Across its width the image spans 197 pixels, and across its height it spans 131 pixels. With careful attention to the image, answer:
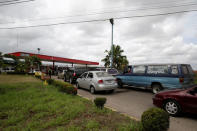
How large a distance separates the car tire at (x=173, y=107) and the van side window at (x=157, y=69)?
Result: 3.64 metres

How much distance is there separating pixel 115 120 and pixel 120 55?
99.3 feet

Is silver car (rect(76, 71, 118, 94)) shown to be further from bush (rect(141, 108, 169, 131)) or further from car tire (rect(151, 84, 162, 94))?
bush (rect(141, 108, 169, 131))

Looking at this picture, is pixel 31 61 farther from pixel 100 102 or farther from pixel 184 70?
pixel 184 70

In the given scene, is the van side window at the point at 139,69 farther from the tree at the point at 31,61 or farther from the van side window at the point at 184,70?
the tree at the point at 31,61

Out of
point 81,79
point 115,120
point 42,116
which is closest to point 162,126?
point 115,120

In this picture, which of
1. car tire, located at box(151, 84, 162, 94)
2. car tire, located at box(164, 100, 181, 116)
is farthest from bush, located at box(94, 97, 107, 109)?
car tire, located at box(151, 84, 162, 94)

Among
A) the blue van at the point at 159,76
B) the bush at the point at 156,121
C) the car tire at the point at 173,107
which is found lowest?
the car tire at the point at 173,107

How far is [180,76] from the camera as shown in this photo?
6898 millimetres

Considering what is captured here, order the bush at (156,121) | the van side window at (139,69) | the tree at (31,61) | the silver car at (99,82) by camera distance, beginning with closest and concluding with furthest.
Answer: the bush at (156,121) → the silver car at (99,82) → the van side window at (139,69) → the tree at (31,61)

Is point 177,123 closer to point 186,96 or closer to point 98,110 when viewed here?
point 186,96

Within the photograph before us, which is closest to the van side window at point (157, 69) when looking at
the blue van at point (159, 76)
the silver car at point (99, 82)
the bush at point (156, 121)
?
the blue van at point (159, 76)

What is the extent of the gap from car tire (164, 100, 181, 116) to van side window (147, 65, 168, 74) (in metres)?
3.64

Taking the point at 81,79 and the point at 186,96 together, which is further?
Answer: the point at 81,79

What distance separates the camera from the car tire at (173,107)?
4.35 meters
